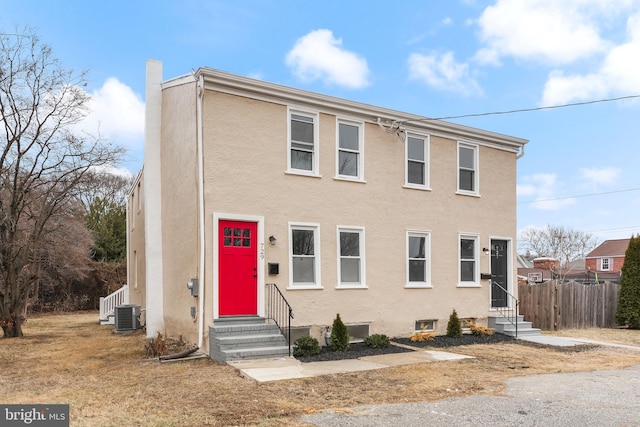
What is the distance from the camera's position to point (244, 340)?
9969 mm

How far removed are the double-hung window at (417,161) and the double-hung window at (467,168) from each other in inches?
49.6

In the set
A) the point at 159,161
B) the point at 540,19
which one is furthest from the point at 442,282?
the point at 159,161

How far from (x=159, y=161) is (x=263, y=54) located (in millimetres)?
3965

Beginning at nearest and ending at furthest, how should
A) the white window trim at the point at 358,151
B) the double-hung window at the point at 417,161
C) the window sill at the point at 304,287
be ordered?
1. the window sill at the point at 304,287
2. the white window trim at the point at 358,151
3. the double-hung window at the point at 417,161

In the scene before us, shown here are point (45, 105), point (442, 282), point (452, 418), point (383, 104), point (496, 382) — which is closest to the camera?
point (452, 418)

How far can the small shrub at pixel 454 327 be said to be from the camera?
43.6 feet

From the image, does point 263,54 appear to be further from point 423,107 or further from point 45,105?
point 45,105

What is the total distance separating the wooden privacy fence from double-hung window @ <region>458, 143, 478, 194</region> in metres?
4.03

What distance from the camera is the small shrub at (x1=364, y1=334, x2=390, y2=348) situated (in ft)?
38.0

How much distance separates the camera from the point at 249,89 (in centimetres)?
1107

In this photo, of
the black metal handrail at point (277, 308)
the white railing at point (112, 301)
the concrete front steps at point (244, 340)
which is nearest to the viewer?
the concrete front steps at point (244, 340)

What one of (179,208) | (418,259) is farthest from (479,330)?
(179,208)

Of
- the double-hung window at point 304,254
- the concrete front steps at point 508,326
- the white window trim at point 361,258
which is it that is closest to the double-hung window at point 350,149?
the white window trim at point 361,258

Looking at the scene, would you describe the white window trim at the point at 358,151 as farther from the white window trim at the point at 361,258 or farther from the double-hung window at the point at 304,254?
the double-hung window at the point at 304,254
